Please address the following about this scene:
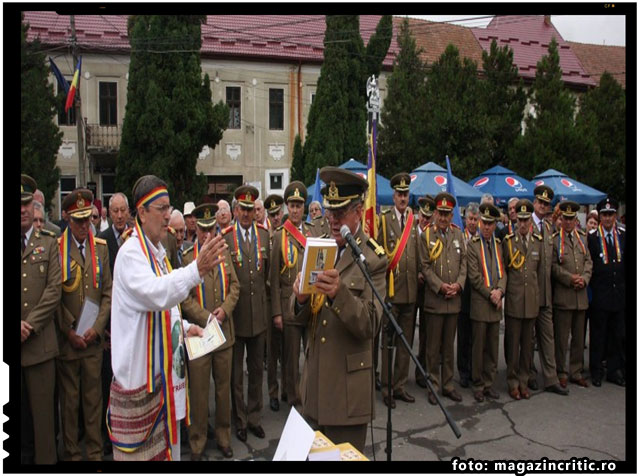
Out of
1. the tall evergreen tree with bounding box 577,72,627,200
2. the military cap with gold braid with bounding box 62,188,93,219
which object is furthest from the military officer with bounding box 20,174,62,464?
the tall evergreen tree with bounding box 577,72,627,200

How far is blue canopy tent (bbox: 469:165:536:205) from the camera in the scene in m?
14.2

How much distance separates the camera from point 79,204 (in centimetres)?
494

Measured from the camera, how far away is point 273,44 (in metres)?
22.0

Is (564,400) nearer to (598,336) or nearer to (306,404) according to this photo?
(598,336)

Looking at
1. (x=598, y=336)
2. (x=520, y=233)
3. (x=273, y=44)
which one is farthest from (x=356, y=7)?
(x=273, y=44)

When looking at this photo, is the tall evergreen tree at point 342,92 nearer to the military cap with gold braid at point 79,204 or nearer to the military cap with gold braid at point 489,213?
the military cap with gold braid at point 489,213

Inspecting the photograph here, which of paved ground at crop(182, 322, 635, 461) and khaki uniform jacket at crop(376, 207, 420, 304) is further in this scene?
khaki uniform jacket at crop(376, 207, 420, 304)

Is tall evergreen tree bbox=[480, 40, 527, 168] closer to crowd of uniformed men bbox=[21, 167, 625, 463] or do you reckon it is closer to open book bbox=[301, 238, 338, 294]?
crowd of uniformed men bbox=[21, 167, 625, 463]

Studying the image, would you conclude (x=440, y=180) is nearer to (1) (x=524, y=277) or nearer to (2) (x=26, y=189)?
(1) (x=524, y=277)

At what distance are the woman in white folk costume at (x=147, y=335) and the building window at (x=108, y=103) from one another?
784 inches

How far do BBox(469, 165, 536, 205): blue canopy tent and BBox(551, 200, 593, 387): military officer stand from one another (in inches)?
284

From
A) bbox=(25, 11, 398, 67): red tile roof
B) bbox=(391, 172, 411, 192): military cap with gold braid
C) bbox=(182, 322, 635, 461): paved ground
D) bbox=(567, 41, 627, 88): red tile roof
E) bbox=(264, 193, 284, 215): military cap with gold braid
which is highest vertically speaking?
bbox=(567, 41, 627, 88): red tile roof

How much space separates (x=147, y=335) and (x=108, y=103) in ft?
67.0

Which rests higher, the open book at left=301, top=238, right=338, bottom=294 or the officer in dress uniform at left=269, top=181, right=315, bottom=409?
the open book at left=301, top=238, right=338, bottom=294
